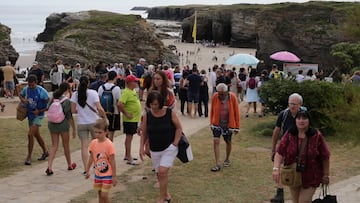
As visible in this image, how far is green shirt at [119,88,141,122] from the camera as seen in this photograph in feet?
28.9

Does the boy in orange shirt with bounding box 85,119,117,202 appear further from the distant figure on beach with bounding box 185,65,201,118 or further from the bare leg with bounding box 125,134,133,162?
the distant figure on beach with bounding box 185,65,201,118

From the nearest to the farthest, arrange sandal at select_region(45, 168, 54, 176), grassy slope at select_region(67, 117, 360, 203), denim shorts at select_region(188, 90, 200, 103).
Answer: grassy slope at select_region(67, 117, 360, 203) < sandal at select_region(45, 168, 54, 176) < denim shorts at select_region(188, 90, 200, 103)

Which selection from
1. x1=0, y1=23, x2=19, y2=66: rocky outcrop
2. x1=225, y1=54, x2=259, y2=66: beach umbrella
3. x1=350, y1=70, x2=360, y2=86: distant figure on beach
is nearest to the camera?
x1=350, y1=70, x2=360, y2=86: distant figure on beach

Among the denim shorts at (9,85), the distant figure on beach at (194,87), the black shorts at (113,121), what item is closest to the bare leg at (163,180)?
the black shorts at (113,121)

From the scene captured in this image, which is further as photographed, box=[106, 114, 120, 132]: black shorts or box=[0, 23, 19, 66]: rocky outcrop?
box=[0, 23, 19, 66]: rocky outcrop

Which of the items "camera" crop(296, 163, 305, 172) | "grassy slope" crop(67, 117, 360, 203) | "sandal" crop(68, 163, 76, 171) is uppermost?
"camera" crop(296, 163, 305, 172)

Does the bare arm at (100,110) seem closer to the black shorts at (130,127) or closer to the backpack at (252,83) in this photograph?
the black shorts at (130,127)

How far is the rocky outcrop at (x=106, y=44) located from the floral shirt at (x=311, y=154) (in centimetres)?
2209

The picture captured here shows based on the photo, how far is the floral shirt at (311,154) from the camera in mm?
5570

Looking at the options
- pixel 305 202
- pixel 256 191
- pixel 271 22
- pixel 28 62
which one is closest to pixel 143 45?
pixel 271 22

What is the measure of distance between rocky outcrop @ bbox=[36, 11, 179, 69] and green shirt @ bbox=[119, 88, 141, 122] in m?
18.4

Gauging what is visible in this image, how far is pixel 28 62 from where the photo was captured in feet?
145

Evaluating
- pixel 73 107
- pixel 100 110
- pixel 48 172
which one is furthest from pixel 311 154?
pixel 48 172

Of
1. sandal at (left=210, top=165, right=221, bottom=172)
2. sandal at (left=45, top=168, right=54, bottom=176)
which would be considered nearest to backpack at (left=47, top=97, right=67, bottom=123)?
sandal at (left=45, top=168, right=54, bottom=176)
